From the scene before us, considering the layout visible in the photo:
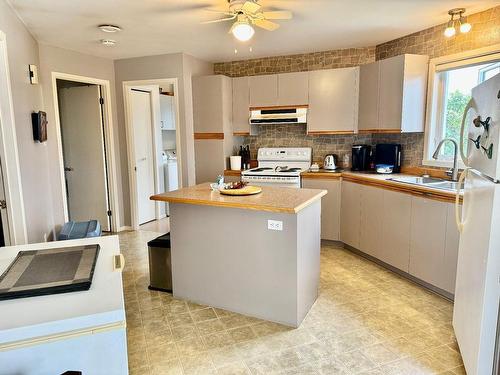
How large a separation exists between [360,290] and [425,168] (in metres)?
1.62

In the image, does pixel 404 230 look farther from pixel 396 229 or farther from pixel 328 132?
pixel 328 132

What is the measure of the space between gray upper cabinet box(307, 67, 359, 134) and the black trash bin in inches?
97.1

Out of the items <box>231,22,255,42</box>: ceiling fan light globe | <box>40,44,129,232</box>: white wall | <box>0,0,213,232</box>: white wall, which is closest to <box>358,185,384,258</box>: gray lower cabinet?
<box>231,22,255,42</box>: ceiling fan light globe

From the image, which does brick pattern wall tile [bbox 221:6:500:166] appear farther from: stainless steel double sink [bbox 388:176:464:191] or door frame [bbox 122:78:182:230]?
door frame [bbox 122:78:182:230]

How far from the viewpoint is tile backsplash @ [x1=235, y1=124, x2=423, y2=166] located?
158 inches

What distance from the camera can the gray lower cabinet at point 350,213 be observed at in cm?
390

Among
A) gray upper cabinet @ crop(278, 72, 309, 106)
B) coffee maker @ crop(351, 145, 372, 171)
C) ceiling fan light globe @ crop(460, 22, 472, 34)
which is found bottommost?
coffee maker @ crop(351, 145, 372, 171)

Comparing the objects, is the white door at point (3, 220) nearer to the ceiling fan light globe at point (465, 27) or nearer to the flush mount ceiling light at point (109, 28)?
the flush mount ceiling light at point (109, 28)

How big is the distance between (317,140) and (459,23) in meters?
2.05

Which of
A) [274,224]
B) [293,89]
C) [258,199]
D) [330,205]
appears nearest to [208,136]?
[293,89]

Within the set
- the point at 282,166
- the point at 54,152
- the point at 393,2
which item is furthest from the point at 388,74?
the point at 54,152

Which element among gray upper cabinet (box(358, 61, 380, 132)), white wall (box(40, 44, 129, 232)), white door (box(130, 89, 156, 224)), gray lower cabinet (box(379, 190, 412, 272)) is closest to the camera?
gray lower cabinet (box(379, 190, 412, 272))

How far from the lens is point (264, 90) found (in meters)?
4.56

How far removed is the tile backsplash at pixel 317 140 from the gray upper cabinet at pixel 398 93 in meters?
0.32
